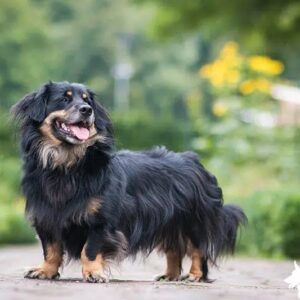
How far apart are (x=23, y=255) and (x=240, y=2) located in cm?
651

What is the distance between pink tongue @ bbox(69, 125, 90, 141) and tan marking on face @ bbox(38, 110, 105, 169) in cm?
5

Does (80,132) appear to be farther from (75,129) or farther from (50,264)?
(50,264)

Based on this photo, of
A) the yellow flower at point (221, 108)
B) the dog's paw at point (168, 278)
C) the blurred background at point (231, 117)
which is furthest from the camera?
the yellow flower at point (221, 108)

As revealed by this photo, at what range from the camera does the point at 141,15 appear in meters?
70.9

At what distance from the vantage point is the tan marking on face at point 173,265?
32.4ft

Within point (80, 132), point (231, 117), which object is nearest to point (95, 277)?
point (80, 132)

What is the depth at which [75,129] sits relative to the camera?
354 inches

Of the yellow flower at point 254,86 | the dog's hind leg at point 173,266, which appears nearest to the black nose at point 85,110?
the dog's hind leg at point 173,266

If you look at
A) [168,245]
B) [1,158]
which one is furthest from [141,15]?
[168,245]

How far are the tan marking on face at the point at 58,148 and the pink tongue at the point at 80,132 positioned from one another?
0.05m

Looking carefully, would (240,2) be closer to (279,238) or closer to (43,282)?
(279,238)

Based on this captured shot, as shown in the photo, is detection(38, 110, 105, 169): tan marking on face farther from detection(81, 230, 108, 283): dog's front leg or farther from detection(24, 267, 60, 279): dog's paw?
detection(24, 267, 60, 279): dog's paw

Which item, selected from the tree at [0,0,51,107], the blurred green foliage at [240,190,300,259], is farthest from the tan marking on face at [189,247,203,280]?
the tree at [0,0,51,107]

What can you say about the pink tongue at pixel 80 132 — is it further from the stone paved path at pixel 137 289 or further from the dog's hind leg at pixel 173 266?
the dog's hind leg at pixel 173 266
